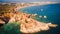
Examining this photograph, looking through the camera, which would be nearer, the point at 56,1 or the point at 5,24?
the point at 5,24

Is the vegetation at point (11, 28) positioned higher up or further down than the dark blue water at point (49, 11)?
further down

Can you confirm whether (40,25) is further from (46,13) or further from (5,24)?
(5,24)

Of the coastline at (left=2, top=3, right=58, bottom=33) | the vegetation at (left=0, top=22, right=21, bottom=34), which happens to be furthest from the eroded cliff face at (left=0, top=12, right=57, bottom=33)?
the vegetation at (left=0, top=22, right=21, bottom=34)

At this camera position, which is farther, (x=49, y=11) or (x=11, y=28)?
(x=49, y=11)

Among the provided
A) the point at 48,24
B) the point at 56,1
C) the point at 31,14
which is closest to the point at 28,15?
the point at 31,14

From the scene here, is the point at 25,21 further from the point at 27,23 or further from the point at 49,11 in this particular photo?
the point at 49,11

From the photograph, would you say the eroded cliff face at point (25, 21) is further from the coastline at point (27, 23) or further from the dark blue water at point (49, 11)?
the dark blue water at point (49, 11)

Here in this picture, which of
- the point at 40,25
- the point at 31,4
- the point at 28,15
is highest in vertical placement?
the point at 31,4

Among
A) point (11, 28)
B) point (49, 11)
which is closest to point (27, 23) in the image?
point (11, 28)

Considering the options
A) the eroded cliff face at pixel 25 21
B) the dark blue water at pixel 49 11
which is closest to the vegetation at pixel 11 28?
the eroded cliff face at pixel 25 21
